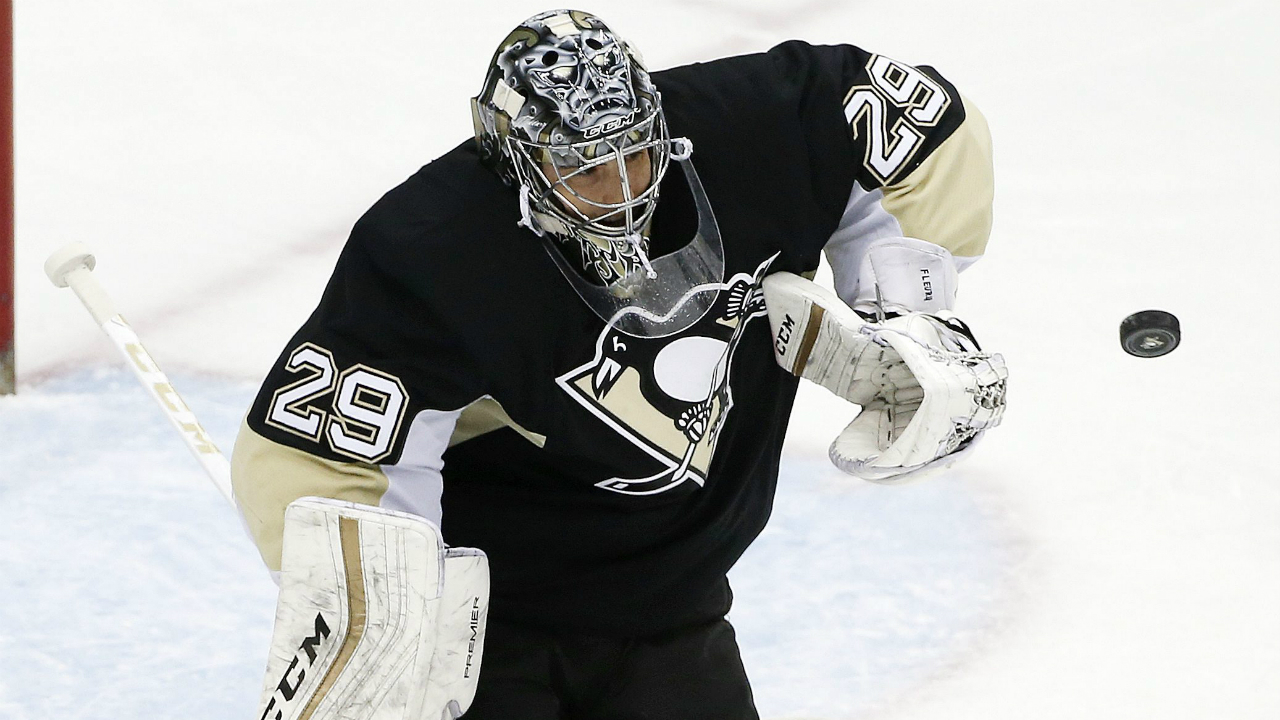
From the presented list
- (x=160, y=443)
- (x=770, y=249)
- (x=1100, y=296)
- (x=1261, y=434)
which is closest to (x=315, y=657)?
(x=770, y=249)

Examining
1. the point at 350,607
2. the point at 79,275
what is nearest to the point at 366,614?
the point at 350,607

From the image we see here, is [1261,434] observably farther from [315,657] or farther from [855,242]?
[315,657]

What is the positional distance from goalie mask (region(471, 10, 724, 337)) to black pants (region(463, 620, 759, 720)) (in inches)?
18.1

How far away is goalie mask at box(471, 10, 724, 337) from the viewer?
172cm

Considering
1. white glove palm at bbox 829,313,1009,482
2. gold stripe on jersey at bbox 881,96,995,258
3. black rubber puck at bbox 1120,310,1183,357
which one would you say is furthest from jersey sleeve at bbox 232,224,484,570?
black rubber puck at bbox 1120,310,1183,357

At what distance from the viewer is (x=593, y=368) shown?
1.81m

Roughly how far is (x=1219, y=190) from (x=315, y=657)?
9.88 ft

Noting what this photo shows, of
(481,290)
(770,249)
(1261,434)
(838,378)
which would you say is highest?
(481,290)

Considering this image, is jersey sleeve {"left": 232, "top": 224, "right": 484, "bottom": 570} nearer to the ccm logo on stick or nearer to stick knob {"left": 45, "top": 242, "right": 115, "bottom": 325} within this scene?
the ccm logo on stick

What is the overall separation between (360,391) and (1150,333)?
956 mm

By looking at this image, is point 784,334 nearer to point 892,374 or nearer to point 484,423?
point 892,374

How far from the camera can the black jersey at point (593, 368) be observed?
1735 millimetres

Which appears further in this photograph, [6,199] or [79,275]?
[6,199]

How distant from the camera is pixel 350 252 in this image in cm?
176
